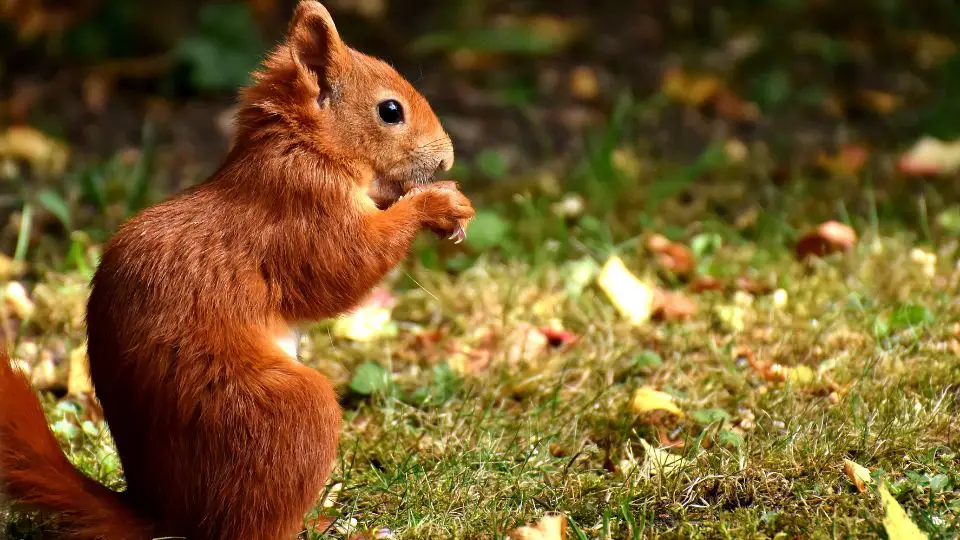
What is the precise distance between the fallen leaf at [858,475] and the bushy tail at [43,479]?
1.39 metres

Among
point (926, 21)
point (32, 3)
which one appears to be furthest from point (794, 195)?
point (32, 3)

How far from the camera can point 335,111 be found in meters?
2.39

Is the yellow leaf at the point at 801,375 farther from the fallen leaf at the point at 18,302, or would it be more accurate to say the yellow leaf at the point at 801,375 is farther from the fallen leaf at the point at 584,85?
the fallen leaf at the point at 584,85

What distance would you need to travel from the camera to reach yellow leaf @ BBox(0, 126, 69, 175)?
4422mm

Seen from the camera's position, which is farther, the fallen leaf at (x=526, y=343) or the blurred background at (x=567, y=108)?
the blurred background at (x=567, y=108)

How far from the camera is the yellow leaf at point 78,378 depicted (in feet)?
9.67

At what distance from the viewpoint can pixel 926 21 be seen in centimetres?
596

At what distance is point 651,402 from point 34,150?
2895 mm

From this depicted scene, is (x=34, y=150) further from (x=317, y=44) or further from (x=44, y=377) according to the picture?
(x=317, y=44)

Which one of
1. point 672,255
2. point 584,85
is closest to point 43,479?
point 672,255

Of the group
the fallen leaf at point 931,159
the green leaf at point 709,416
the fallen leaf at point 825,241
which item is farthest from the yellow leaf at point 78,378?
the fallen leaf at point 931,159

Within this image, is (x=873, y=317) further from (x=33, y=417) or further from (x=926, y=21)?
(x=926, y=21)

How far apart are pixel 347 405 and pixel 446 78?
8.82 ft

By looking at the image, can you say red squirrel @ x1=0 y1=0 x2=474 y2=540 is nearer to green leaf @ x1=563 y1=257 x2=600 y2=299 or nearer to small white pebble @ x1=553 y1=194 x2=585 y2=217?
green leaf @ x1=563 y1=257 x2=600 y2=299
